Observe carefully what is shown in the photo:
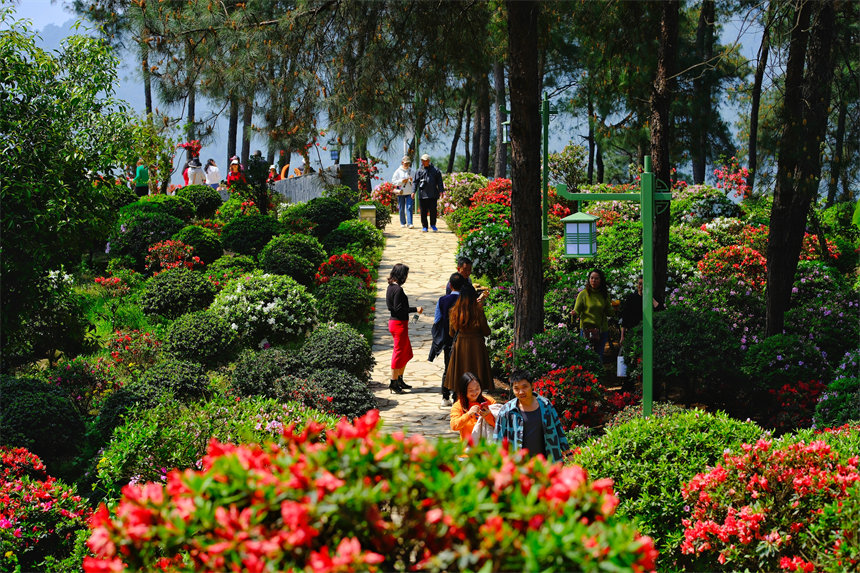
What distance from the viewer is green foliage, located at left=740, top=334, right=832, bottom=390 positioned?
10.0 metres

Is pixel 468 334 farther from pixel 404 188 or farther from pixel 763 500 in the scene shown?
pixel 404 188

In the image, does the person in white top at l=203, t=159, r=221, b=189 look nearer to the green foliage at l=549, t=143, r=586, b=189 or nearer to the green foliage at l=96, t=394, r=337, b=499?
the green foliage at l=549, t=143, r=586, b=189

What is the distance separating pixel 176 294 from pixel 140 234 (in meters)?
4.16

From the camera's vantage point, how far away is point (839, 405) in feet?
28.0

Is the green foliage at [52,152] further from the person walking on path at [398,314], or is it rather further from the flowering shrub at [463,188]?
the flowering shrub at [463,188]

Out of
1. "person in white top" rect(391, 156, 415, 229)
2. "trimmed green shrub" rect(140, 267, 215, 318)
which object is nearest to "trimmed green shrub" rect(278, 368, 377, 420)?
"trimmed green shrub" rect(140, 267, 215, 318)

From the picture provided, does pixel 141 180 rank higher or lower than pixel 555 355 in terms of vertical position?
higher

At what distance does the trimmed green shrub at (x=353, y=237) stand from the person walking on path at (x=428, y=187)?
1599mm

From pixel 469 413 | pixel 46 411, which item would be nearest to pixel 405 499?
pixel 469 413

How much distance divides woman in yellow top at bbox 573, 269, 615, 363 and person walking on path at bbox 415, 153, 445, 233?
8.86m

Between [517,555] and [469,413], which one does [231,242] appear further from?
[517,555]

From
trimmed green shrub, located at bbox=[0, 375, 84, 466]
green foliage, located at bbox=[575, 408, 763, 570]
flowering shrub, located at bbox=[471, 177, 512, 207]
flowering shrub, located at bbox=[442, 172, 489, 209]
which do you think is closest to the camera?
green foliage, located at bbox=[575, 408, 763, 570]

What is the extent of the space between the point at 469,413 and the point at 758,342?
19.4ft

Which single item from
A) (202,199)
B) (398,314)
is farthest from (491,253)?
(202,199)
